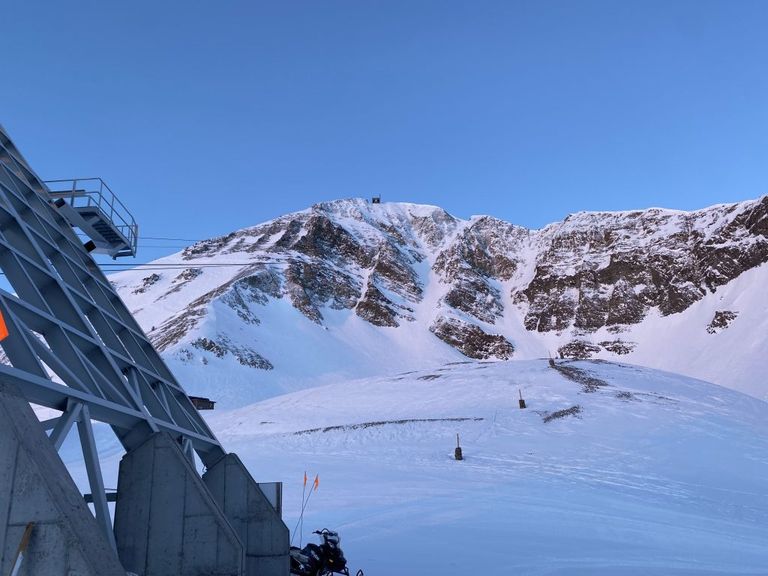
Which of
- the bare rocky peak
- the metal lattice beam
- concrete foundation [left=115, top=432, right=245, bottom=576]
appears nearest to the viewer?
the metal lattice beam

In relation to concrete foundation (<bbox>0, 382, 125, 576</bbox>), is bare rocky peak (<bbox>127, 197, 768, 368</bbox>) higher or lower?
higher

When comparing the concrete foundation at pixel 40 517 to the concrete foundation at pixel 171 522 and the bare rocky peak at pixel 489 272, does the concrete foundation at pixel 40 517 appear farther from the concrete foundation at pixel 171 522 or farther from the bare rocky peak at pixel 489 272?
the bare rocky peak at pixel 489 272

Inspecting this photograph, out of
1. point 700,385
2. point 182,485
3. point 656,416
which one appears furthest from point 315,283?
point 182,485

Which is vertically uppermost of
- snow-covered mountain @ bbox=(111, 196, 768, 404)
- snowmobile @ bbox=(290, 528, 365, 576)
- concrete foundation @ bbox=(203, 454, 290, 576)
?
snow-covered mountain @ bbox=(111, 196, 768, 404)

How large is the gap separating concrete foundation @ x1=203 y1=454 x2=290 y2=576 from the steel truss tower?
19 mm

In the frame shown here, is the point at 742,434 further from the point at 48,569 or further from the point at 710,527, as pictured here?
the point at 48,569

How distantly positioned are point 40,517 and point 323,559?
7.66 m

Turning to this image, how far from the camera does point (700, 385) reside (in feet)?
177

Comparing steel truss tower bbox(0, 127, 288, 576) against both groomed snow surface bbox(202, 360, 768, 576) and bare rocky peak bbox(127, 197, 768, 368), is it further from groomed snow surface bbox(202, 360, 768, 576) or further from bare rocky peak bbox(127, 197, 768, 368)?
bare rocky peak bbox(127, 197, 768, 368)

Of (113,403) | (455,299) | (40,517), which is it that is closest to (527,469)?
(113,403)

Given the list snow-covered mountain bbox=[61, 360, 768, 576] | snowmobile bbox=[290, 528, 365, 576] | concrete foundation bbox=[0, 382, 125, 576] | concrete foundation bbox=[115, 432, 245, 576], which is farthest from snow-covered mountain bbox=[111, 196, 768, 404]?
concrete foundation bbox=[0, 382, 125, 576]

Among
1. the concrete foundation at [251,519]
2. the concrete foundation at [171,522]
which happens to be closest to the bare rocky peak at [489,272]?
the concrete foundation at [251,519]

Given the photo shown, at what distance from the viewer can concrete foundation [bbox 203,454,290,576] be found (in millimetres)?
12031

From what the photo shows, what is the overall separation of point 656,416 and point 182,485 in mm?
36240
